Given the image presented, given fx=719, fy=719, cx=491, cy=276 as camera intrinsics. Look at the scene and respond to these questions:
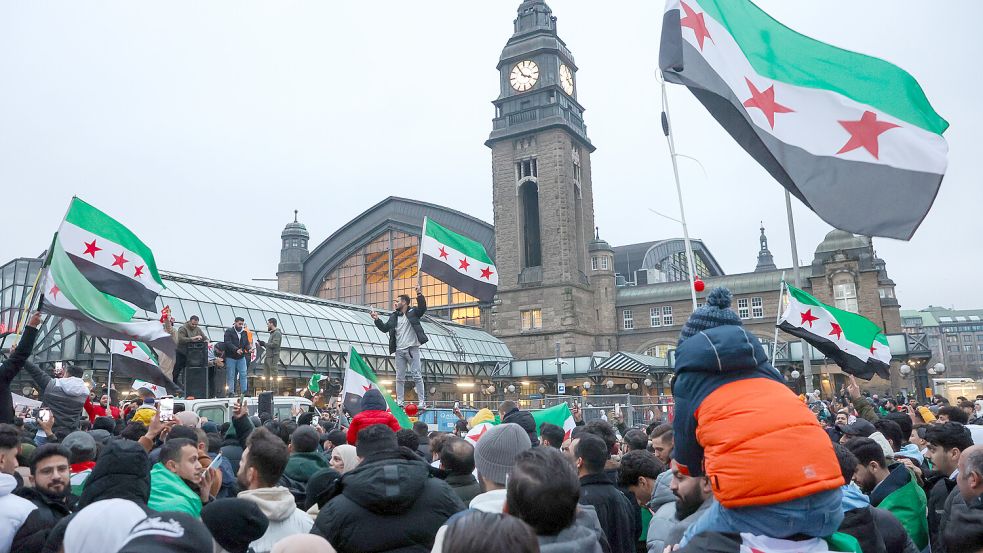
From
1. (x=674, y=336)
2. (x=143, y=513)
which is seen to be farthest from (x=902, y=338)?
(x=143, y=513)

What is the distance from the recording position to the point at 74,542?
334 cm

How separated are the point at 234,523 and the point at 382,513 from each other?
886mm

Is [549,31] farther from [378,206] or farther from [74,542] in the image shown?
[74,542]

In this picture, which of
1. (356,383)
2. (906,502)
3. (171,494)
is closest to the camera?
(171,494)

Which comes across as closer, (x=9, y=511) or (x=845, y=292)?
(x=9, y=511)

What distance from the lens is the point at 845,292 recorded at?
5741 centimetres

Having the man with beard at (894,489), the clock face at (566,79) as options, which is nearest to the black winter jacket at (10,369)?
the man with beard at (894,489)

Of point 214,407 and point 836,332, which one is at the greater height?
point 836,332

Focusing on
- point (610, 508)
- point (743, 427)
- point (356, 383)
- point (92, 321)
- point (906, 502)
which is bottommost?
point (906, 502)

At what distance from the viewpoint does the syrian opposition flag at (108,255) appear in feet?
39.3

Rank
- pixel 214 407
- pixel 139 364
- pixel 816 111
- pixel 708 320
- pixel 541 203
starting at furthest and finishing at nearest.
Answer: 1. pixel 541 203
2. pixel 139 364
3. pixel 214 407
4. pixel 816 111
5. pixel 708 320

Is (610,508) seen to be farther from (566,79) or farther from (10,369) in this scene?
(566,79)

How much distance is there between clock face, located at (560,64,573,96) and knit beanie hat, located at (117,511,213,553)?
60.5 meters

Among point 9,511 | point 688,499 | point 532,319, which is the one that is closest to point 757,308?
point 532,319
